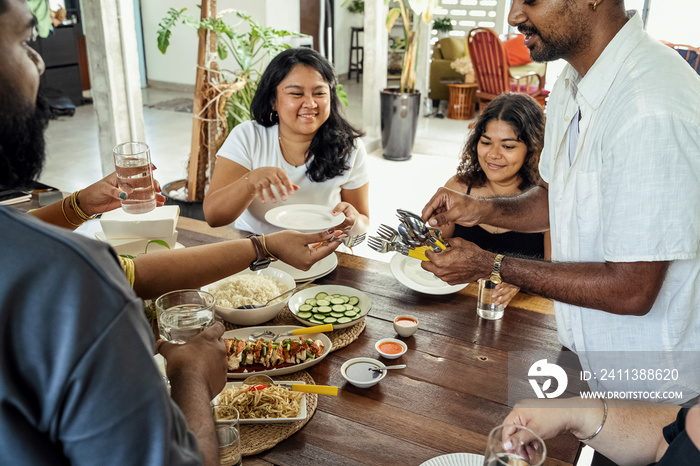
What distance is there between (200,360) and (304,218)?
1.44m

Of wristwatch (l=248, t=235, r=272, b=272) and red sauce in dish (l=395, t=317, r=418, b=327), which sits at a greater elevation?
wristwatch (l=248, t=235, r=272, b=272)

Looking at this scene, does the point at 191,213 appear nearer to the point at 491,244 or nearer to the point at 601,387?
the point at 491,244

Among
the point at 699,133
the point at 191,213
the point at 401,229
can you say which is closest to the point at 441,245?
the point at 401,229

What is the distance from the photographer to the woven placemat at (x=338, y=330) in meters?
1.65

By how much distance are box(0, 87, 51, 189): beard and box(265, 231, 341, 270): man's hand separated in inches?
38.8

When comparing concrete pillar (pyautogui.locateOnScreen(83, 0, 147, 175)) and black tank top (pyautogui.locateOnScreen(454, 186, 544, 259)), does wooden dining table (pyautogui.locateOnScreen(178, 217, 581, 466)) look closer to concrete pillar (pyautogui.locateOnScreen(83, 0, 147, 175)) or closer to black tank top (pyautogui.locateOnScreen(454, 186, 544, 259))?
black tank top (pyautogui.locateOnScreen(454, 186, 544, 259))

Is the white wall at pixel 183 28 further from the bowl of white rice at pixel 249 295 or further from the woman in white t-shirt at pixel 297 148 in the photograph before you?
the bowl of white rice at pixel 249 295

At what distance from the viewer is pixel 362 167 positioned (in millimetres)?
2746

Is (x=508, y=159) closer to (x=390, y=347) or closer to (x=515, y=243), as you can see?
(x=515, y=243)

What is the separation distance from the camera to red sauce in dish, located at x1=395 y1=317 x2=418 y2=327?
1.67 metres

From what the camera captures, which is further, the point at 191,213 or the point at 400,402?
the point at 191,213

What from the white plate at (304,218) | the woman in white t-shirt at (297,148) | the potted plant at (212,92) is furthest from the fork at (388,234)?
the potted plant at (212,92)

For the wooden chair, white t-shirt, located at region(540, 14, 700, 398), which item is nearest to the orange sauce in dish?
white t-shirt, located at region(540, 14, 700, 398)

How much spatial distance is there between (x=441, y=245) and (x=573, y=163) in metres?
0.43
